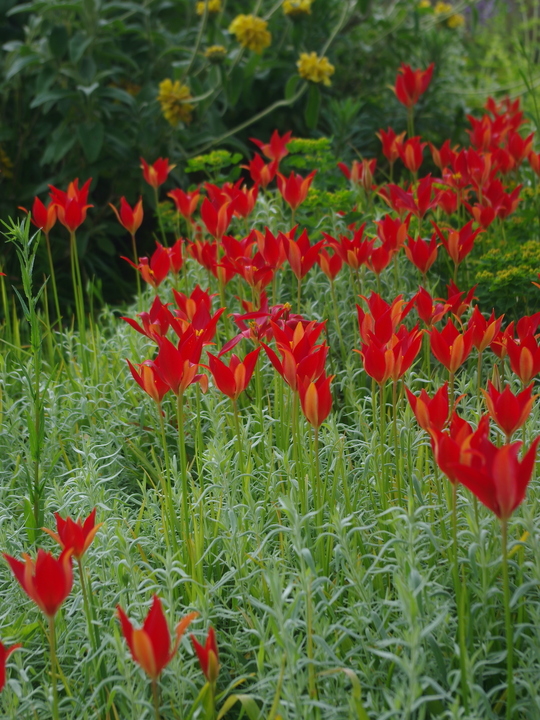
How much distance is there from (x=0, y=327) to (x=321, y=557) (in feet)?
6.01

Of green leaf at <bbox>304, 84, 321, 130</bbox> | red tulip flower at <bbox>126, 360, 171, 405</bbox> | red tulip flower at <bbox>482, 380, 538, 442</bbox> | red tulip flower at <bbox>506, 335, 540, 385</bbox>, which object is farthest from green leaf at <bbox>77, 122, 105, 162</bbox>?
red tulip flower at <bbox>482, 380, 538, 442</bbox>

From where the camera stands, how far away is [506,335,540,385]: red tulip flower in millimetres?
1389

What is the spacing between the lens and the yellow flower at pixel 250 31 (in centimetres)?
355

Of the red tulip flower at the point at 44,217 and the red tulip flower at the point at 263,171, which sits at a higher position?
the red tulip flower at the point at 44,217

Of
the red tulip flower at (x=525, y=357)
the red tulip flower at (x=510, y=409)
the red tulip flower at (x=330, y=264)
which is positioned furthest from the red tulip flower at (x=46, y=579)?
the red tulip flower at (x=330, y=264)

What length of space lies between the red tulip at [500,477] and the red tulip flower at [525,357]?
421 mm

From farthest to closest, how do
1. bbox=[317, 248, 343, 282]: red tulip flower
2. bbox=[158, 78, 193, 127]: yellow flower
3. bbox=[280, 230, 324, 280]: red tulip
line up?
1. bbox=[158, 78, 193, 127]: yellow flower
2. bbox=[317, 248, 343, 282]: red tulip flower
3. bbox=[280, 230, 324, 280]: red tulip

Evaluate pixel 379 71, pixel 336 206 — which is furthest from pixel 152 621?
pixel 379 71

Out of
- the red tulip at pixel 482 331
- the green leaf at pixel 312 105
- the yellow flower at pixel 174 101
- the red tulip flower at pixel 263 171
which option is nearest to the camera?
the red tulip at pixel 482 331

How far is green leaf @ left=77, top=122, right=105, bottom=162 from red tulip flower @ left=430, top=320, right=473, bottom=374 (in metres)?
2.39

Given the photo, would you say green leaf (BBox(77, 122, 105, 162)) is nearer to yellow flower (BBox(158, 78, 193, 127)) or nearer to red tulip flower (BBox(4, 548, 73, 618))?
yellow flower (BBox(158, 78, 193, 127))

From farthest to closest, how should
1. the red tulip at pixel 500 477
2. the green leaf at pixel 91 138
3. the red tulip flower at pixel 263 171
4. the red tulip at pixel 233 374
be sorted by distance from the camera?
the green leaf at pixel 91 138
the red tulip flower at pixel 263 171
the red tulip at pixel 233 374
the red tulip at pixel 500 477

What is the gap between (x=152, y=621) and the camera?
982 mm

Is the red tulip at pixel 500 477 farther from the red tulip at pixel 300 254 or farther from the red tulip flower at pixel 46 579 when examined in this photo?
the red tulip at pixel 300 254
